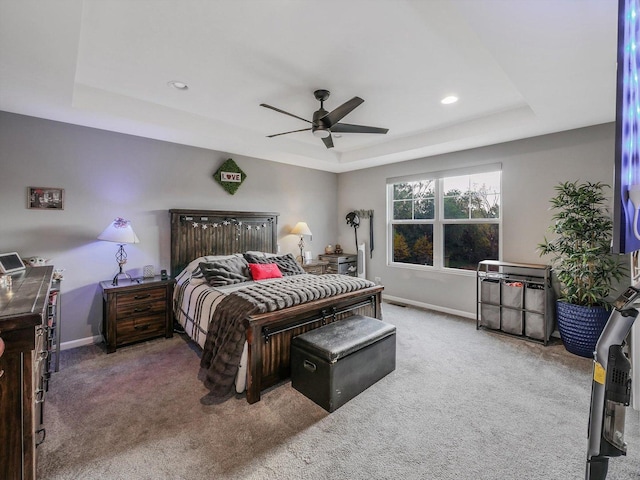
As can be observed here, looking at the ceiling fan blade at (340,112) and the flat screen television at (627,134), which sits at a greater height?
the ceiling fan blade at (340,112)

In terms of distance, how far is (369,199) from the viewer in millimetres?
5703

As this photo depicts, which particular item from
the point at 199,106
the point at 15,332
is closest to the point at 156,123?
the point at 199,106

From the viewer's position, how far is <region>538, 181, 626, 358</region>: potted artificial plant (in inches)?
119

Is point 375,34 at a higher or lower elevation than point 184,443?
higher

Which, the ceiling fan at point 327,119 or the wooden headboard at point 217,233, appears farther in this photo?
the wooden headboard at point 217,233

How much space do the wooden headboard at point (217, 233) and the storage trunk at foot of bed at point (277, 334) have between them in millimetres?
2149

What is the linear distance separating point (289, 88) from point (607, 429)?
9.85 ft

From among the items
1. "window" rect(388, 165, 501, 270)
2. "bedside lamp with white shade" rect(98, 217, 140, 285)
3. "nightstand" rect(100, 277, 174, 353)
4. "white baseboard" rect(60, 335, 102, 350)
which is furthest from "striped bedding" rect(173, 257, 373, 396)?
"window" rect(388, 165, 501, 270)

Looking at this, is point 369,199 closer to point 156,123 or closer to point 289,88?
point 289,88

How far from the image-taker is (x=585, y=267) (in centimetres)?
305

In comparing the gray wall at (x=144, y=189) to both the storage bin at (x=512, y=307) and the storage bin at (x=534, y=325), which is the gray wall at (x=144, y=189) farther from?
the storage bin at (x=534, y=325)

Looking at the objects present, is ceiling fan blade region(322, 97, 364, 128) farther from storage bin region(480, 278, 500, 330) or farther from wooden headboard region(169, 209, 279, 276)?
storage bin region(480, 278, 500, 330)

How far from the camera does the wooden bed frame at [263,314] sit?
2.38 meters

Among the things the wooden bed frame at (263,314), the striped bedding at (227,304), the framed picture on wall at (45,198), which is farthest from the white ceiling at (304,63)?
the striped bedding at (227,304)
